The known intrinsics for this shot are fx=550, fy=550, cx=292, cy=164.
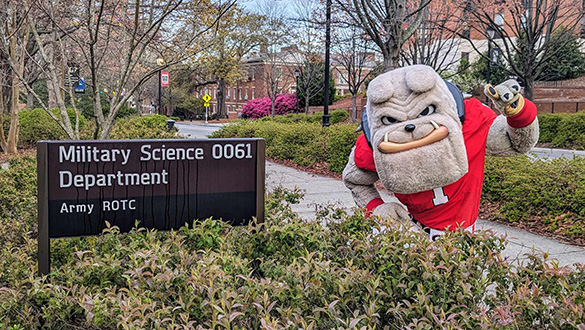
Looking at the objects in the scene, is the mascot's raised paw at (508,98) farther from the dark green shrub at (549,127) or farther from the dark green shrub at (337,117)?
the dark green shrub at (337,117)

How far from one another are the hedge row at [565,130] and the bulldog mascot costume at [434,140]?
17364 millimetres

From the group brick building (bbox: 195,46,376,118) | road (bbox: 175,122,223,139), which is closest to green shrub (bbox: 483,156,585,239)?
road (bbox: 175,122,223,139)

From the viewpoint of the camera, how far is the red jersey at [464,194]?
387 cm

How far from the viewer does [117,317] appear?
8.19 feet

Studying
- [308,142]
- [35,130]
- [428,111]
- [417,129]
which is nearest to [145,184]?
[417,129]

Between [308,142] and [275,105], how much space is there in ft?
105

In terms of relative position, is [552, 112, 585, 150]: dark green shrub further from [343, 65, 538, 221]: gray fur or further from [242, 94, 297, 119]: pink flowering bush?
[242, 94, 297, 119]: pink flowering bush

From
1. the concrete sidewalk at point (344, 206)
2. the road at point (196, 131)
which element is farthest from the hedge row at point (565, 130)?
the road at point (196, 131)

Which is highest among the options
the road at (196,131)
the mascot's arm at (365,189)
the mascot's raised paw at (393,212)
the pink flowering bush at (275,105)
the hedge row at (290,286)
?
the pink flowering bush at (275,105)

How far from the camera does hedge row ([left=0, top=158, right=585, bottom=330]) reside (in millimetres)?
2379

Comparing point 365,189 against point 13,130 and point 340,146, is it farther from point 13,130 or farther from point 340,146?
point 13,130

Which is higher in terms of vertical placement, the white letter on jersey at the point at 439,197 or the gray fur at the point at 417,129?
the gray fur at the point at 417,129

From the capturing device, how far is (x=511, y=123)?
Result: 12.9 ft

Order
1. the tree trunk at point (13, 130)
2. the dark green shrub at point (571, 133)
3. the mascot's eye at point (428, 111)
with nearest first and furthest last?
the mascot's eye at point (428, 111), the tree trunk at point (13, 130), the dark green shrub at point (571, 133)
